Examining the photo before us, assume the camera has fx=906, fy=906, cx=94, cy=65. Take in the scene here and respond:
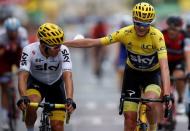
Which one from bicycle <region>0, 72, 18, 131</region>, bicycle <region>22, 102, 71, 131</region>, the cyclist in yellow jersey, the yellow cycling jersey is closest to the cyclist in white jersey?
bicycle <region>22, 102, 71, 131</region>

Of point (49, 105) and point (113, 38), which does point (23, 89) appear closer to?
point (49, 105)

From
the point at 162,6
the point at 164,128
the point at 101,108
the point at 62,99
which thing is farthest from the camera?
the point at 162,6

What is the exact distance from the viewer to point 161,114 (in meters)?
12.6

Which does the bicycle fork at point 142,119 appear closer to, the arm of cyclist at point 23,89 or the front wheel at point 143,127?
the front wheel at point 143,127

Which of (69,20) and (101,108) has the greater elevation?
(69,20)

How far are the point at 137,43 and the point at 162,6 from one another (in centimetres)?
6710

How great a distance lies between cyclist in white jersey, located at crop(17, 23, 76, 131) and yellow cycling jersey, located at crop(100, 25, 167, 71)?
0.78 m

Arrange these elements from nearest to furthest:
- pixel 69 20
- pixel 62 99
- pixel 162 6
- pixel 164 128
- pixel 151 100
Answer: pixel 151 100 → pixel 62 99 → pixel 164 128 → pixel 162 6 → pixel 69 20

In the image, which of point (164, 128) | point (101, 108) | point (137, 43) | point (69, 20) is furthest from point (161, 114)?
point (69, 20)

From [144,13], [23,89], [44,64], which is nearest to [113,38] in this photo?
[144,13]

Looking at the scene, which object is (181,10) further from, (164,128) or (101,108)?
(164,128)

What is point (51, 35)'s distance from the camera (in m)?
11.5

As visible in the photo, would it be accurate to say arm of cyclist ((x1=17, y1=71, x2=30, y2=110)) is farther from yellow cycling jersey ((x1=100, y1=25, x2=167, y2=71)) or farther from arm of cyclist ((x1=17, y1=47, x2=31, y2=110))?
yellow cycling jersey ((x1=100, y1=25, x2=167, y2=71))

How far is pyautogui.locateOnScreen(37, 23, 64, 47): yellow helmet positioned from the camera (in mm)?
11516
